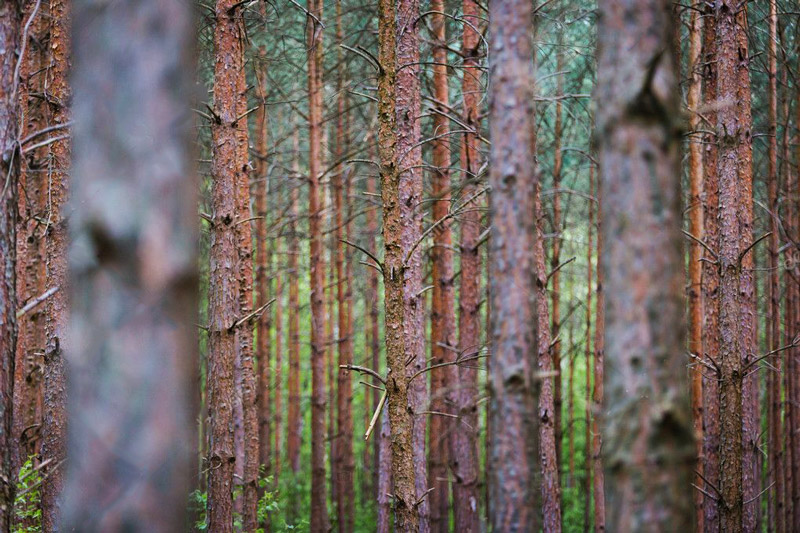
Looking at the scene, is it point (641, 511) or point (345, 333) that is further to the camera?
point (345, 333)

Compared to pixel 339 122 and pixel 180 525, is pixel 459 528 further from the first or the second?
pixel 180 525

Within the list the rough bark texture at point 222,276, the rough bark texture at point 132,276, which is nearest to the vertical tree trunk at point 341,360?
the rough bark texture at point 222,276

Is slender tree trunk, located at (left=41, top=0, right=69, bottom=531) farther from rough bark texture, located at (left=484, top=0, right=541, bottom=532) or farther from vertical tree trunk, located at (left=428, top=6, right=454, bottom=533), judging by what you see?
rough bark texture, located at (left=484, top=0, right=541, bottom=532)

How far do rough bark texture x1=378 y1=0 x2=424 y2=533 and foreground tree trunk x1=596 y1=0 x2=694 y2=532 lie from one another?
7.41 ft

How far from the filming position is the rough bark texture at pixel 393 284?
5.36 m

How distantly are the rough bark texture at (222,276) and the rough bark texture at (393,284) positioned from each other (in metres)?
2.01

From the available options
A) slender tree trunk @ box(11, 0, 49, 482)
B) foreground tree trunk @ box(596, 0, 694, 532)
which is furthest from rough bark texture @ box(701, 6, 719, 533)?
slender tree trunk @ box(11, 0, 49, 482)

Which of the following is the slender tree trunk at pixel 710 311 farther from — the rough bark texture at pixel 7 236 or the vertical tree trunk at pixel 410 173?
the rough bark texture at pixel 7 236

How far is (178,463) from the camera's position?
1.41 m

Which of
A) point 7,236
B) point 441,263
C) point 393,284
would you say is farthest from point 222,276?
point 441,263

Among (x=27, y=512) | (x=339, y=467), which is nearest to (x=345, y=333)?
(x=339, y=467)

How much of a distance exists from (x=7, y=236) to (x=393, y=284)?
243 cm

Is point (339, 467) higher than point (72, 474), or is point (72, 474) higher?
point (72, 474)

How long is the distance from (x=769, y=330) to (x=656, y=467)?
13.2 meters
